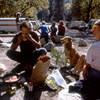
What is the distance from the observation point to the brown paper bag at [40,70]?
3916 mm

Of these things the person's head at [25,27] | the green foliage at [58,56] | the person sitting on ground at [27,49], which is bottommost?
the green foliage at [58,56]

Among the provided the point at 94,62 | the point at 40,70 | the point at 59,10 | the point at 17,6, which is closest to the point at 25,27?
the point at 40,70

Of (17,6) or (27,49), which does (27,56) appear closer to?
(27,49)

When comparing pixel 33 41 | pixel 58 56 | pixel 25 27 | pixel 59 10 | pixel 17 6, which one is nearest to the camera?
pixel 25 27

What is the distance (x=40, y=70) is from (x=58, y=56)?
116 cm

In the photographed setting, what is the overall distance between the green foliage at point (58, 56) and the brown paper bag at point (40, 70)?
1.02m

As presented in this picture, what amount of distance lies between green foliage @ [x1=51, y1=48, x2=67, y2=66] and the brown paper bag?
102cm

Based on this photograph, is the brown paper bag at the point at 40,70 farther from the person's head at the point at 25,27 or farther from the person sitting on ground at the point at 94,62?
the person sitting on ground at the point at 94,62

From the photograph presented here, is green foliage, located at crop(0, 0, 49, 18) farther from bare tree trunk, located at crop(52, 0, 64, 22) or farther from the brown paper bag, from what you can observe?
bare tree trunk, located at crop(52, 0, 64, 22)

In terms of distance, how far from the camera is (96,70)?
2.75 m

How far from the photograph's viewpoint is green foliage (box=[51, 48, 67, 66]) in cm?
500

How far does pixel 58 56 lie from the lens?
4988 millimetres

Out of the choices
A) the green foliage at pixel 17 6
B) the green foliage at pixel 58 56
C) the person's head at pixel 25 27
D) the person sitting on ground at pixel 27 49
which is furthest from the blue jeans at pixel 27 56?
the green foliage at pixel 17 6

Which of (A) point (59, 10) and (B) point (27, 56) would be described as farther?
(A) point (59, 10)
